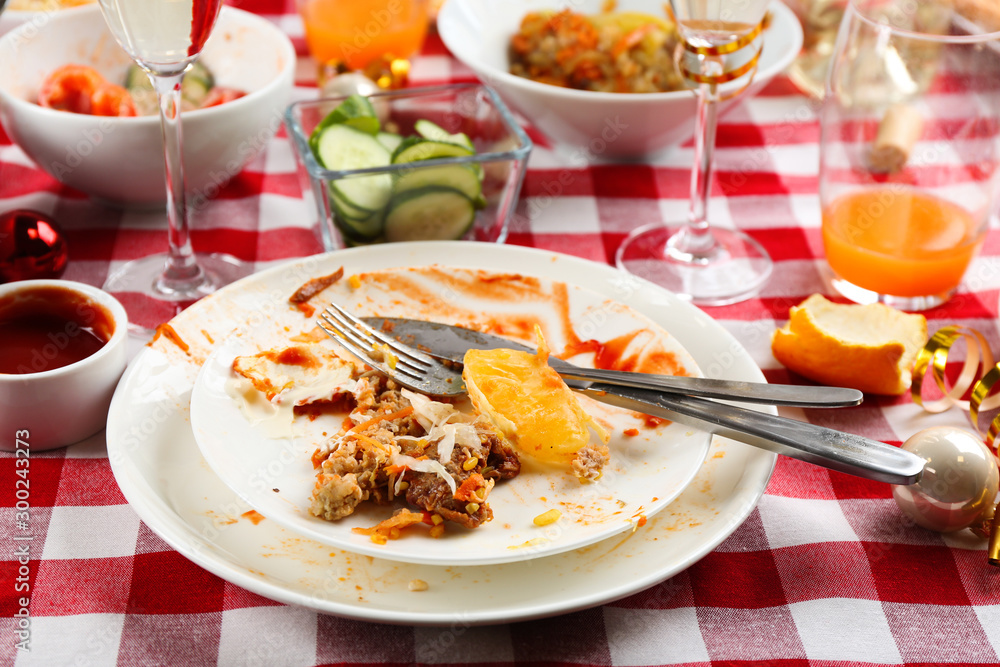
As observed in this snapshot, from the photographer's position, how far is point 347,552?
0.99 metres

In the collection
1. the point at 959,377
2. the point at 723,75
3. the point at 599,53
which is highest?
the point at 723,75

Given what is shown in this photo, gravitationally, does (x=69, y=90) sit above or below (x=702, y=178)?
above

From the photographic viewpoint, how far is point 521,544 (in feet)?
3.06

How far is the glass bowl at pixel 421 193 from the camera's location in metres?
1.54

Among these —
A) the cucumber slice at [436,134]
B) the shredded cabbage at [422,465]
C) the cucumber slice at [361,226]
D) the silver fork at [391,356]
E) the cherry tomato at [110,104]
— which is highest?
the cherry tomato at [110,104]

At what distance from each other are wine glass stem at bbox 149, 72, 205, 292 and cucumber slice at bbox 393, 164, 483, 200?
0.36m

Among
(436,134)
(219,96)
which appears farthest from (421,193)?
(219,96)

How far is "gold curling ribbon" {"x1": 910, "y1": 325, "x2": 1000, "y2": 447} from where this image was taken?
1.32m

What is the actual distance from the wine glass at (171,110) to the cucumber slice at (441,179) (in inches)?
13.2

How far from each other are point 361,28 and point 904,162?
4.62ft

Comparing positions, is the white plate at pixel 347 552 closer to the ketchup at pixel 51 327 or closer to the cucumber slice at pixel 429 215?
the ketchup at pixel 51 327

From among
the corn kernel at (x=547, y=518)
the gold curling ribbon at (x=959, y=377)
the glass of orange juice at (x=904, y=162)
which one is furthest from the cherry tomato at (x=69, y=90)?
the gold curling ribbon at (x=959, y=377)

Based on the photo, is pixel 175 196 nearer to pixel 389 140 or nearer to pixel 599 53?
pixel 389 140

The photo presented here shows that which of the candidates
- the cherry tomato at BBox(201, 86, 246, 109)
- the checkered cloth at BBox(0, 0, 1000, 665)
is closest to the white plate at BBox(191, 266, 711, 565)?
the checkered cloth at BBox(0, 0, 1000, 665)
